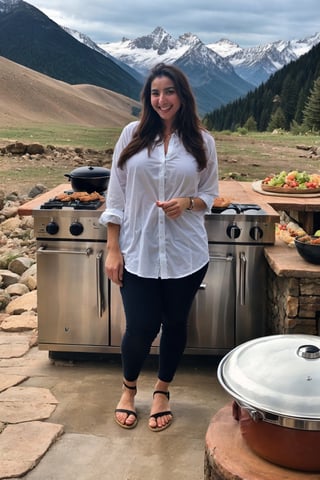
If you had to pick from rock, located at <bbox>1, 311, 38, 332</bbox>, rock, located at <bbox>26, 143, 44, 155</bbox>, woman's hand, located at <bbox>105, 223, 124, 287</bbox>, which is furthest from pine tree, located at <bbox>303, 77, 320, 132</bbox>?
woman's hand, located at <bbox>105, 223, 124, 287</bbox>

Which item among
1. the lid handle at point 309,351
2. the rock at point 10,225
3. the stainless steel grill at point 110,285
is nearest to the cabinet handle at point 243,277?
the stainless steel grill at point 110,285

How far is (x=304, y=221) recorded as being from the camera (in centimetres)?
468

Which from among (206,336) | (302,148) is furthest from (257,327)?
(302,148)

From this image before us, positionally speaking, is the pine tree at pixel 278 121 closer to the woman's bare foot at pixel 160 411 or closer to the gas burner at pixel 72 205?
the gas burner at pixel 72 205

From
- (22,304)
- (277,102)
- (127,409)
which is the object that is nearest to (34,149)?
(22,304)

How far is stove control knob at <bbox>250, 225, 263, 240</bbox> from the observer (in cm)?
394

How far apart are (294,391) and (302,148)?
23139 millimetres

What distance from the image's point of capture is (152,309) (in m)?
3.13

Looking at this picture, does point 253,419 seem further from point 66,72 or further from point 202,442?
point 66,72

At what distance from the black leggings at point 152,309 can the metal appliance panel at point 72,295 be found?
88 cm

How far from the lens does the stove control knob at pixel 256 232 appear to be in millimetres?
3941

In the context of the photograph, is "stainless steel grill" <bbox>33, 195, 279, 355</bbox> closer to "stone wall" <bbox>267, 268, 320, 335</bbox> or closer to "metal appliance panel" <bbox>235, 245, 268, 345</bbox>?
"metal appliance panel" <bbox>235, 245, 268, 345</bbox>

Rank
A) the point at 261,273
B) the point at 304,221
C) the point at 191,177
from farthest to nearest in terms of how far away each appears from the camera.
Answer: the point at 304,221 → the point at 261,273 → the point at 191,177

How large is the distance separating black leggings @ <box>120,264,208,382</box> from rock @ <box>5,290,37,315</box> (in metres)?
2.71
